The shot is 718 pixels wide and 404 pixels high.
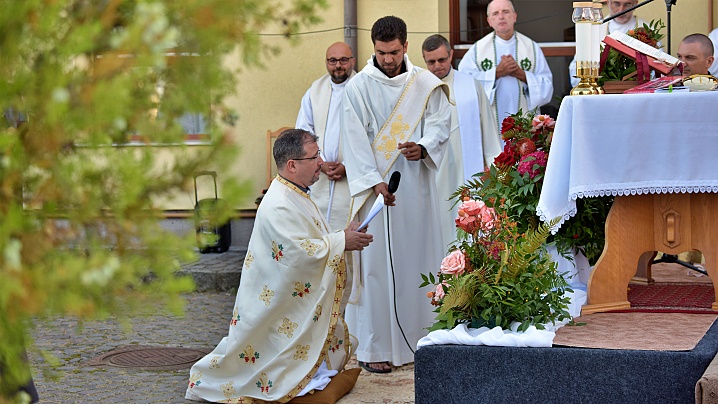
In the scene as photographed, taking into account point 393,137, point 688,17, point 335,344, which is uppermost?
point 688,17

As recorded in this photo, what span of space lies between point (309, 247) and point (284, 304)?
1.06 feet

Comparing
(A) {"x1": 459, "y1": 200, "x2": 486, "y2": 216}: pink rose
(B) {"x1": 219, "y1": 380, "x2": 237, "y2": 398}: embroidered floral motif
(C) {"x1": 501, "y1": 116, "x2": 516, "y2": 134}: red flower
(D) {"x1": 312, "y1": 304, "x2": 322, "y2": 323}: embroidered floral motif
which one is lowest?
(B) {"x1": 219, "y1": 380, "x2": 237, "y2": 398}: embroidered floral motif

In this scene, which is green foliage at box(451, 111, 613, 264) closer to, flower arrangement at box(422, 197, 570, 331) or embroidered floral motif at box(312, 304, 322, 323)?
flower arrangement at box(422, 197, 570, 331)

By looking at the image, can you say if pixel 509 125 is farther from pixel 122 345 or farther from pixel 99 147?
pixel 99 147

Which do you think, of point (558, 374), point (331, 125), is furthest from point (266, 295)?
point (331, 125)

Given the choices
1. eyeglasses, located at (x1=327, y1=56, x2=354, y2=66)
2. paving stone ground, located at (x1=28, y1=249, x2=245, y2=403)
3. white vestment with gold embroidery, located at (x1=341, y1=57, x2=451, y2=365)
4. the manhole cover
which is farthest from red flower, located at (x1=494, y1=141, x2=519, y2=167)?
eyeglasses, located at (x1=327, y1=56, x2=354, y2=66)

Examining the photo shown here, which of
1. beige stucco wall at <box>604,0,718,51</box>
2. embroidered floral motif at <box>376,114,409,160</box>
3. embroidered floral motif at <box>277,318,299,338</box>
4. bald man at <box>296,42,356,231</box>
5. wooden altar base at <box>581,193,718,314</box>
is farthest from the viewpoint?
beige stucco wall at <box>604,0,718,51</box>

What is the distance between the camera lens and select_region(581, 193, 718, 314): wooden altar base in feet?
16.2

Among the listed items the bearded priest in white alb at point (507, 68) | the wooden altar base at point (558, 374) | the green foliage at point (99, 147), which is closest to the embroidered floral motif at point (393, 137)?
the bearded priest in white alb at point (507, 68)

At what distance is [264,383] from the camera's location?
5.48 m

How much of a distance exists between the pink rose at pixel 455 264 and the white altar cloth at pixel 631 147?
1.60 feet

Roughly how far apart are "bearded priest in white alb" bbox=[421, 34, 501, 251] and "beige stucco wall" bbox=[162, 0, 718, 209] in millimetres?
1731

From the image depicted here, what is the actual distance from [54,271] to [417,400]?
3098mm

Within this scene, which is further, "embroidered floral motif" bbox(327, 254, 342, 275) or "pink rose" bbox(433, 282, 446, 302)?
"embroidered floral motif" bbox(327, 254, 342, 275)
